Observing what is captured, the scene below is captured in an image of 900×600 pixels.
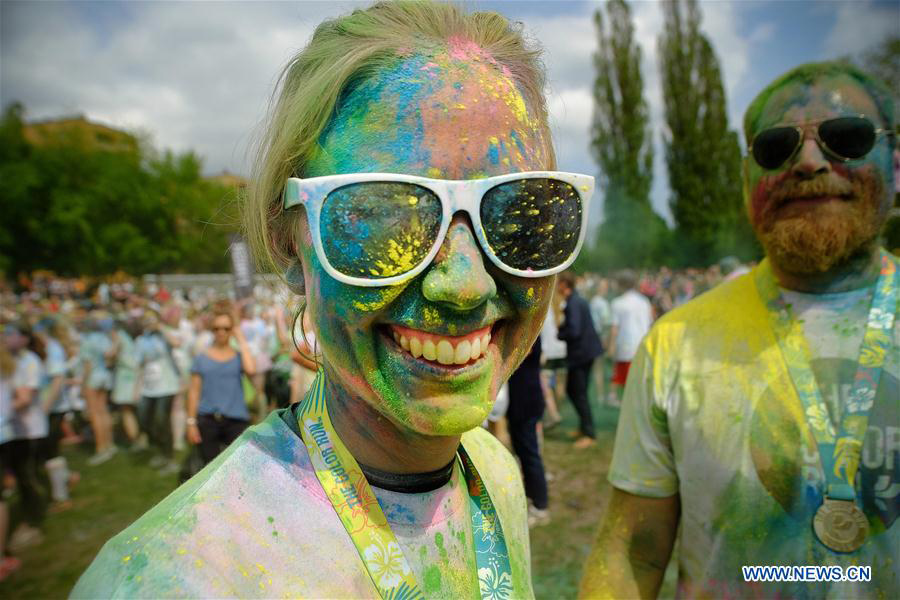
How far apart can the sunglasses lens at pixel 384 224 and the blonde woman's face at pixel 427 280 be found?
0.04 metres

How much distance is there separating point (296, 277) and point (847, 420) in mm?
1625

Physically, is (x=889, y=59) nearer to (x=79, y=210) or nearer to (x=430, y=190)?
(x=430, y=190)

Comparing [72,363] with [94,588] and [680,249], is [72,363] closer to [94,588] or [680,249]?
[94,588]

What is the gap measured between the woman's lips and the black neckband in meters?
0.31

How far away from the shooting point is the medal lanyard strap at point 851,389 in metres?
1.62

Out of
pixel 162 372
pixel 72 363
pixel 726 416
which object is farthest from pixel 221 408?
pixel 726 416

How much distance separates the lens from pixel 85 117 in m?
53.3

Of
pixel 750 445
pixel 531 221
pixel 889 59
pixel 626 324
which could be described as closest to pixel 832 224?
pixel 750 445

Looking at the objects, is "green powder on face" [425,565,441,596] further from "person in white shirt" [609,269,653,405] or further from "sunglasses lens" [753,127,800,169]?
"person in white shirt" [609,269,653,405]

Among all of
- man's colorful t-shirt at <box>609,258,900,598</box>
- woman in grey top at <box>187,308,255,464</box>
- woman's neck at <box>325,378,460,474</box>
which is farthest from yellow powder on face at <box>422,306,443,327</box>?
woman in grey top at <box>187,308,255,464</box>

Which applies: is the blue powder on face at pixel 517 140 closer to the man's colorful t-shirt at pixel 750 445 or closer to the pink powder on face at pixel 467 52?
the pink powder on face at pixel 467 52

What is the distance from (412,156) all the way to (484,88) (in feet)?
0.72

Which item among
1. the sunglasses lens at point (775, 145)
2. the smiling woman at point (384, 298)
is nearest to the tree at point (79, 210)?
the sunglasses lens at point (775, 145)

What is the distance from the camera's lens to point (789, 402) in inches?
68.0
